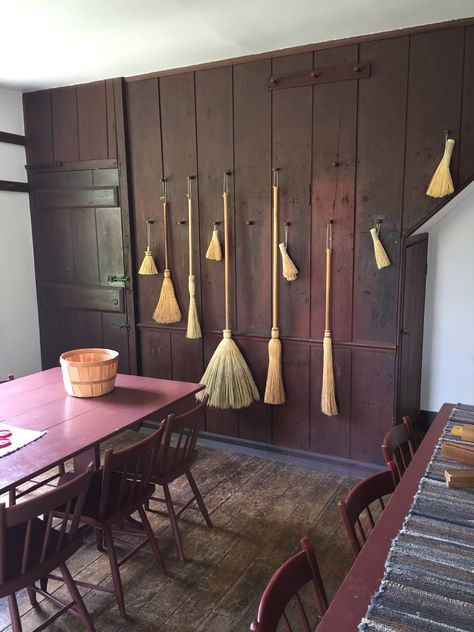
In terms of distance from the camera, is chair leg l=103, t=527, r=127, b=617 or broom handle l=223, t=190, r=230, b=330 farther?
broom handle l=223, t=190, r=230, b=330

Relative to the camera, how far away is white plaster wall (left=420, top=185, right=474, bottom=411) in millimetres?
3520

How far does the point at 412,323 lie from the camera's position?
3.38 m

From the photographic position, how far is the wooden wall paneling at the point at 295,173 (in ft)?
Answer: 10.2

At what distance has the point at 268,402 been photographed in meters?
3.35

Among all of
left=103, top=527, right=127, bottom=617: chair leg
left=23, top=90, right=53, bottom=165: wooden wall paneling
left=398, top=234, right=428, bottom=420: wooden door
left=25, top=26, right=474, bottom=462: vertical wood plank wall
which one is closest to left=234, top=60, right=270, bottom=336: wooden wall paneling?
left=25, top=26, right=474, bottom=462: vertical wood plank wall

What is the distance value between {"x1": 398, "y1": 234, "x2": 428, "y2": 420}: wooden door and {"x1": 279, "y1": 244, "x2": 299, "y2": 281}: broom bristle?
643 mm

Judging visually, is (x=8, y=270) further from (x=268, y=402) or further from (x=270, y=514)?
(x=270, y=514)

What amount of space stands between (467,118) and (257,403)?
6.84ft

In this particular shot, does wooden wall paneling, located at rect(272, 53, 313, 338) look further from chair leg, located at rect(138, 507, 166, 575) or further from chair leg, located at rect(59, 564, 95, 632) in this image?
chair leg, located at rect(59, 564, 95, 632)

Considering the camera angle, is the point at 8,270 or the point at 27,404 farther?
the point at 8,270

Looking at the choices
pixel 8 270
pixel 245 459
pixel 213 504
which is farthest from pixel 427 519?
pixel 8 270

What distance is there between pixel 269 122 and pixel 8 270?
2.29m

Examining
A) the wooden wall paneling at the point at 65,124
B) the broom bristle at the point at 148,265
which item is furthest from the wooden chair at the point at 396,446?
the wooden wall paneling at the point at 65,124

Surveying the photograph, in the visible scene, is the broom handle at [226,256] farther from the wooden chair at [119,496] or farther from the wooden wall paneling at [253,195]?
the wooden chair at [119,496]
